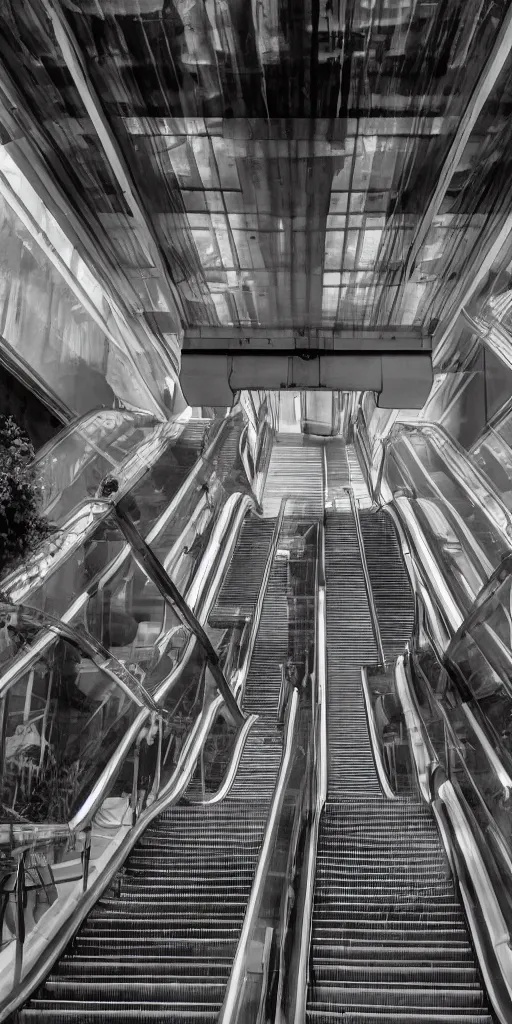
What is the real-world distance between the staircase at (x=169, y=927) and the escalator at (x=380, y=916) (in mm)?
450

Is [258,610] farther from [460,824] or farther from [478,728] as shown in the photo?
[460,824]

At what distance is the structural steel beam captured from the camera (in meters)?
10.3

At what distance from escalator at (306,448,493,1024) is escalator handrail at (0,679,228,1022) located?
108 cm

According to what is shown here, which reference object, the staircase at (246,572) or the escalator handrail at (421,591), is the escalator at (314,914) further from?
the staircase at (246,572)

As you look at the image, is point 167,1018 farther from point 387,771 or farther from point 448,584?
point 448,584

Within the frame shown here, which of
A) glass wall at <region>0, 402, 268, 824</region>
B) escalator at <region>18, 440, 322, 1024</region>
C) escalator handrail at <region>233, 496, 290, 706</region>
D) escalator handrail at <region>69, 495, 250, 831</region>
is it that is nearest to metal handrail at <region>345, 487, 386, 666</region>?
escalator handrail at <region>233, 496, 290, 706</region>

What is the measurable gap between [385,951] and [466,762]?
61.8 inches

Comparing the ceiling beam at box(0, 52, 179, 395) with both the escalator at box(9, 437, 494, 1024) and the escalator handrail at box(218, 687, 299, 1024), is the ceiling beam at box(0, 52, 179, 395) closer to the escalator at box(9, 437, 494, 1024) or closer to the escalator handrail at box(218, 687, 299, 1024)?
the escalator at box(9, 437, 494, 1024)

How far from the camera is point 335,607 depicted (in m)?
10.3

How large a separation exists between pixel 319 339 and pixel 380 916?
23.0ft

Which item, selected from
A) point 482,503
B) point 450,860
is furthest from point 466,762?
point 482,503

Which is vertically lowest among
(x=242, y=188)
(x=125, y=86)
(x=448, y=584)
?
(x=448, y=584)

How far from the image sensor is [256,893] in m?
4.14

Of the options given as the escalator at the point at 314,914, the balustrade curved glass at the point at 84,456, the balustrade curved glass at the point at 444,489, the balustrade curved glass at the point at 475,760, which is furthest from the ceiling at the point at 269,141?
the escalator at the point at 314,914
